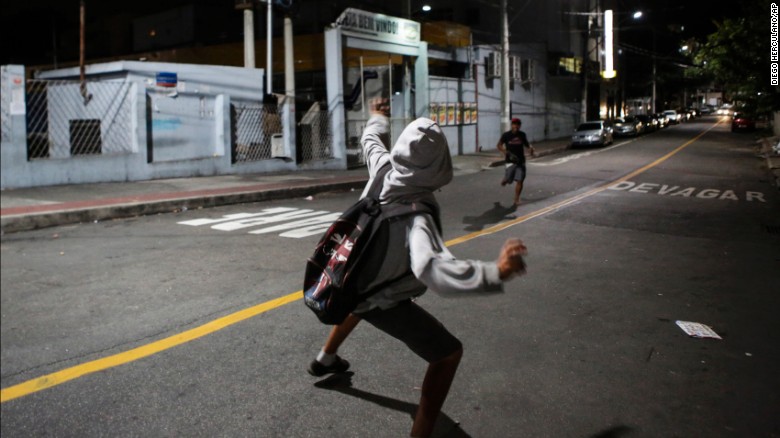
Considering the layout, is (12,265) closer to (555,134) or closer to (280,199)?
(280,199)

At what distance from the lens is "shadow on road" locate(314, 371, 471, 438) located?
3.36m

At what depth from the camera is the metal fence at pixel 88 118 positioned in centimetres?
1402

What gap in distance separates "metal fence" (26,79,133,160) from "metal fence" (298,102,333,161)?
18.7ft

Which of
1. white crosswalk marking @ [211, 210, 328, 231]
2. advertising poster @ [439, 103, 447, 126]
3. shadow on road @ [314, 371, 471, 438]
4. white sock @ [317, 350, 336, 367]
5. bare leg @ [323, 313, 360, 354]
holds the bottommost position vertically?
shadow on road @ [314, 371, 471, 438]

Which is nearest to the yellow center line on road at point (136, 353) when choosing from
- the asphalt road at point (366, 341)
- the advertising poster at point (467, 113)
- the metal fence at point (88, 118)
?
the asphalt road at point (366, 341)

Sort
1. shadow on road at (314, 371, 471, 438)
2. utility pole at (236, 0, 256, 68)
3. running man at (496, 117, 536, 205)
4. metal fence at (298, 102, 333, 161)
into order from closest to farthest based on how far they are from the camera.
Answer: shadow on road at (314, 371, 471, 438) < running man at (496, 117, 536, 205) < utility pole at (236, 0, 256, 68) < metal fence at (298, 102, 333, 161)

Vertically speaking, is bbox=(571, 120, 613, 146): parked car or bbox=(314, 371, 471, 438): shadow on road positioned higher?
bbox=(571, 120, 613, 146): parked car

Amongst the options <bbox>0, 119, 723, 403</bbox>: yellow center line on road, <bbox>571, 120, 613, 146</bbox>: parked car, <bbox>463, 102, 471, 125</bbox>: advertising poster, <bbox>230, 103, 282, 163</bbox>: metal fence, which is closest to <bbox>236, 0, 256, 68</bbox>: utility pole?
<bbox>230, 103, 282, 163</bbox>: metal fence

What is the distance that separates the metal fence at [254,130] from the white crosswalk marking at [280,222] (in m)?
6.13

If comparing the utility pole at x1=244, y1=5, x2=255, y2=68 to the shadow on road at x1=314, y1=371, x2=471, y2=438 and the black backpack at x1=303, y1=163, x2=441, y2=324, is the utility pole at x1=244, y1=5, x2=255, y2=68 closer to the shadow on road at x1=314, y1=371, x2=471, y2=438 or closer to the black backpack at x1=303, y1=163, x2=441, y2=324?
the shadow on road at x1=314, y1=371, x2=471, y2=438

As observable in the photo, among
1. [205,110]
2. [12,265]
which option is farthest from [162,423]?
[205,110]

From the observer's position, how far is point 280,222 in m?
10.0

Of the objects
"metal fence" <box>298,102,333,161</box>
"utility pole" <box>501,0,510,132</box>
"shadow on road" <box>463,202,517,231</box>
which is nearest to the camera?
"shadow on road" <box>463,202,517,231</box>

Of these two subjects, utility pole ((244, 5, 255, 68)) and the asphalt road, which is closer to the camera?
the asphalt road
